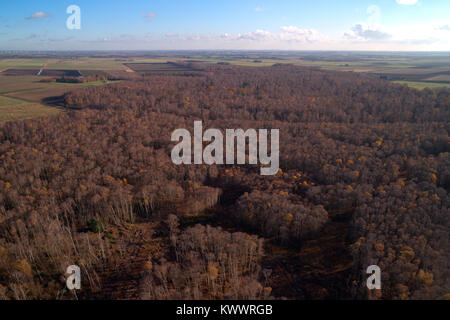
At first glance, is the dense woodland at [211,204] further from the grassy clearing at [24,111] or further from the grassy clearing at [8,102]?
the grassy clearing at [8,102]

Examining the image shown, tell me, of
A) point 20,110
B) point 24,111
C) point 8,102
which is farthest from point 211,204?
point 8,102

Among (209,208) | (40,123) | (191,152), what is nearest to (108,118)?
(40,123)

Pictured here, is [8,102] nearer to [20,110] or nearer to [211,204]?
[20,110]

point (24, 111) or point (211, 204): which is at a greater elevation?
point (24, 111)

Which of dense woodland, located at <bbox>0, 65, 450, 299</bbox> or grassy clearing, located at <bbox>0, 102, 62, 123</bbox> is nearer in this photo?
dense woodland, located at <bbox>0, 65, 450, 299</bbox>

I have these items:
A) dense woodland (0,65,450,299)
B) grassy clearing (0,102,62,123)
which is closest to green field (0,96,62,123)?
grassy clearing (0,102,62,123)

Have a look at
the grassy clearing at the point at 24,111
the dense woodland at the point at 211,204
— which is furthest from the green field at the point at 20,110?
the dense woodland at the point at 211,204

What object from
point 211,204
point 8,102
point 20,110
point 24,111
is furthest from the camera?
point 8,102

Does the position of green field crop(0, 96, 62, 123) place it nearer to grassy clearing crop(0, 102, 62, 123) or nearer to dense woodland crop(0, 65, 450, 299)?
grassy clearing crop(0, 102, 62, 123)
